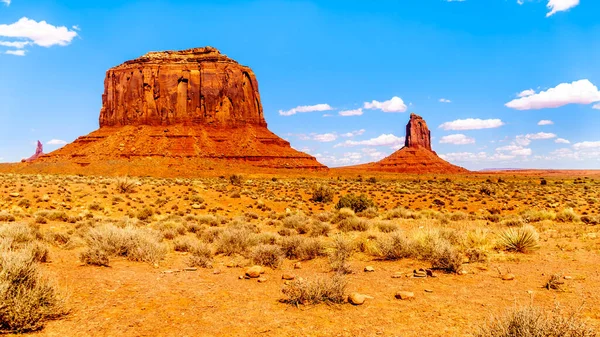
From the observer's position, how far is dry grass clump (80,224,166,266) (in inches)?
332

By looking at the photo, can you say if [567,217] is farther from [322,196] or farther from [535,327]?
[535,327]

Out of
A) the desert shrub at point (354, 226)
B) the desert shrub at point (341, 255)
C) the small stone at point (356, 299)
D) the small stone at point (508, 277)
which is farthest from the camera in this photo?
the desert shrub at point (354, 226)

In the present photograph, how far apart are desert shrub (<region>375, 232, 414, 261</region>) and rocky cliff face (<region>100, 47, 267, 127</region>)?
84.9 m

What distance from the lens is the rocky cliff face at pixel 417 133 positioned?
14936 cm

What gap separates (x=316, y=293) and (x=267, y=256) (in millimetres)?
2929

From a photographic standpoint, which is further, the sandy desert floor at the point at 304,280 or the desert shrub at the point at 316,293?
the desert shrub at the point at 316,293

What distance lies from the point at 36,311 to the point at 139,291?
177 centimetres

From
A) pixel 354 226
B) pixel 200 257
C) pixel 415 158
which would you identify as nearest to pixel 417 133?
pixel 415 158

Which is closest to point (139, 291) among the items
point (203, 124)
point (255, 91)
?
point (203, 124)

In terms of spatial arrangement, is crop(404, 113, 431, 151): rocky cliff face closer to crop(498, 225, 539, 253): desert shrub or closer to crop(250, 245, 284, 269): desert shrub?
crop(498, 225, 539, 253): desert shrub

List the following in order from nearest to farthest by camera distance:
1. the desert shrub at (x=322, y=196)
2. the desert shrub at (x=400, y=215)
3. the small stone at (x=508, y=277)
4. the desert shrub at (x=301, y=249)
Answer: the small stone at (x=508, y=277) → the desert shrub at (x=301, y=249) → the desert shrub at (x=400, y=215) → the desert shrub at (x=322, y=196)

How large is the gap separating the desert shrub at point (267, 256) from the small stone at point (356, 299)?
2834mm

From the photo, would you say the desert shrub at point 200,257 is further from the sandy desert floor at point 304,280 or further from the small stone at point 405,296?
the small stone at point 405,296

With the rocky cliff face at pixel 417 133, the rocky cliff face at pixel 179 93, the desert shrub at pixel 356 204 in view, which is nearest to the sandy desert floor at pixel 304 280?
the desert shrub at pixel 356 204
